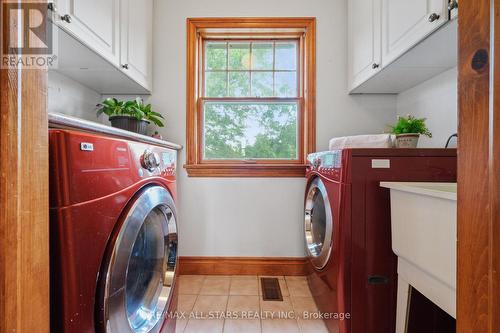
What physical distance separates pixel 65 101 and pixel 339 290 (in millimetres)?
1940

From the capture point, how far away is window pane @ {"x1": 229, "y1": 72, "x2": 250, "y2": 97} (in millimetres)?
2078

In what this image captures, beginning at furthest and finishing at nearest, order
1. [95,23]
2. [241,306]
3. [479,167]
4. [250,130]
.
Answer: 1. [250,130]
2. [241,306]
3. [95,23]
4. [479,167]

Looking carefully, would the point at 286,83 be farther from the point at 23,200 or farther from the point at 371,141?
the point at 23,200

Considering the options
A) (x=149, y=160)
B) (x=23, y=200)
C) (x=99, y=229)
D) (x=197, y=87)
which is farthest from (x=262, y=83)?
(x=23, y=200)

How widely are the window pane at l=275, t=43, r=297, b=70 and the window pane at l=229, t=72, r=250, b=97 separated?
28 cm

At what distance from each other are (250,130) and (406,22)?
1233 mm

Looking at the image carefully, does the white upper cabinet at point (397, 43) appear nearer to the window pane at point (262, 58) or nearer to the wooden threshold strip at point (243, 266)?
the window pane at point (262, 58)

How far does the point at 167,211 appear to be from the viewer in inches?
42.1

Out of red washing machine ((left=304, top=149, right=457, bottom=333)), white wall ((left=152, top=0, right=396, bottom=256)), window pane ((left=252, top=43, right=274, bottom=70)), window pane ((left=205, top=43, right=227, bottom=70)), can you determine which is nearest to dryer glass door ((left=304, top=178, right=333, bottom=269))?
red washing machine ((left=304, top=149, right=457, bottom=333))

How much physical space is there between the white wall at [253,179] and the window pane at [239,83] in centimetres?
40

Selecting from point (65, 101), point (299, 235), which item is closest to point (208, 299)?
point (299, 235)

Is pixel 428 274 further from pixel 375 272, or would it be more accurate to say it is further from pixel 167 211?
pixel 167 211

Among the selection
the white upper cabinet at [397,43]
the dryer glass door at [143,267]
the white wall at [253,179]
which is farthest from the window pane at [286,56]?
the dryer glass door at [143,267]

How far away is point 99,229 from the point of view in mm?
619
